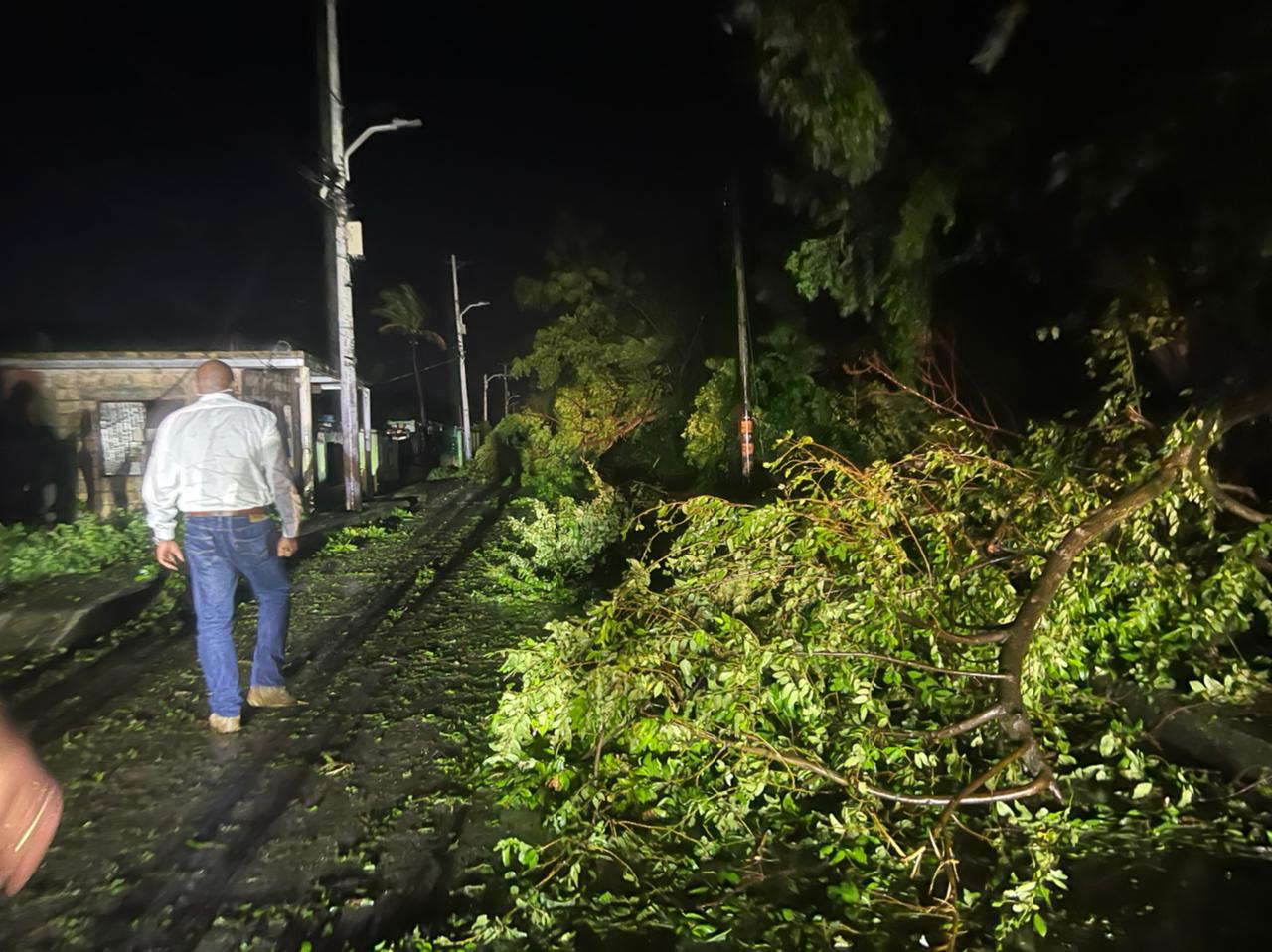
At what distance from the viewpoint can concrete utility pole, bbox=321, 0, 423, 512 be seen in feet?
44.7

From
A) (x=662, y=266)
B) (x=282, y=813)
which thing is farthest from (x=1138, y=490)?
(x=662, y=266)

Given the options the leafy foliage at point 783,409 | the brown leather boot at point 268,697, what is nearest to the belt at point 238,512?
the brown leather boot at point 268,697

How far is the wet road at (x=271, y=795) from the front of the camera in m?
2.93

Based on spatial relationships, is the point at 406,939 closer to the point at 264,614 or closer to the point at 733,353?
the point at 264,614

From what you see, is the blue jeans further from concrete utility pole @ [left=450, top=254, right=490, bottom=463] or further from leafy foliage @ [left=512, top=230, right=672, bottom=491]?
concrete utility pole @ [left=450, top=254, right=490, bottom=463]

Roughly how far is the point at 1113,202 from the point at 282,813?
457 centimetres

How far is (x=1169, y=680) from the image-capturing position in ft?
14.4

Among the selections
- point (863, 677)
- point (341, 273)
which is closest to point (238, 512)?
point (863, 677)

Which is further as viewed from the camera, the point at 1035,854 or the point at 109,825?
the point at 109,825

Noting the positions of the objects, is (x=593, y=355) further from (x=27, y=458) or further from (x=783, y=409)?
(x=27, y=458)

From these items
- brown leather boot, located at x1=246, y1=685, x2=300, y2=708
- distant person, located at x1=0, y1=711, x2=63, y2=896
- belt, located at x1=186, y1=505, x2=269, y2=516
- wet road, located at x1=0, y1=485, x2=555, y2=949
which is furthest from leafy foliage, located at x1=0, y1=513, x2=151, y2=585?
distant person, located at x1=0, y1=711, x2=63, y2=896

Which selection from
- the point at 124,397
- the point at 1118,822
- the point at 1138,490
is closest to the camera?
the point at 1118,822

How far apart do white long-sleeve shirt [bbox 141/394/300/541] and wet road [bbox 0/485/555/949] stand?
1187mm

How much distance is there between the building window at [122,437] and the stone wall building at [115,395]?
0.01 meters
